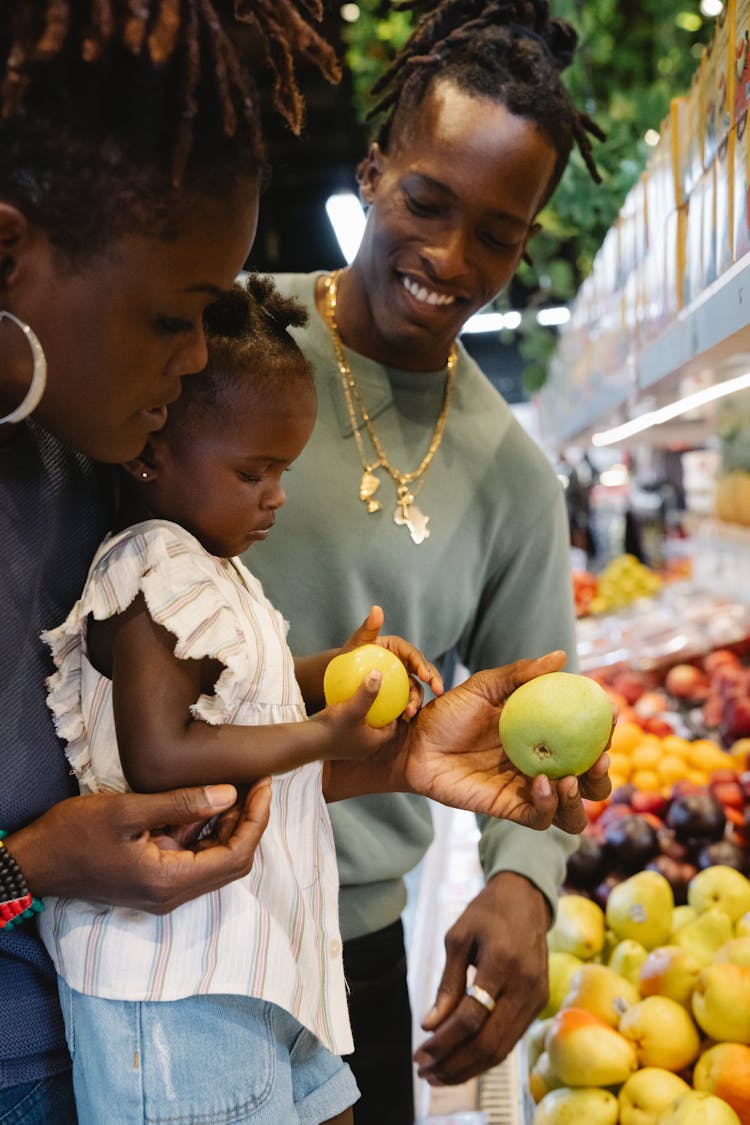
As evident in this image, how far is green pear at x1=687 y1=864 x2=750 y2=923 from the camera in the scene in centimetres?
232

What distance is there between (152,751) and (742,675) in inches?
117

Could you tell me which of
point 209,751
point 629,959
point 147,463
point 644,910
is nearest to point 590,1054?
point 629,959

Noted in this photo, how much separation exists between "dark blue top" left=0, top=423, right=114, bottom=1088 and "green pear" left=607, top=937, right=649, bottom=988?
140 cm

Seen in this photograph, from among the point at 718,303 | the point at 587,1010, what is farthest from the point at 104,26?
the point at 587,1010

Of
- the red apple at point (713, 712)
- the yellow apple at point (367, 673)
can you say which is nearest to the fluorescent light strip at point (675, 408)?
the red apple at point (713, 712)

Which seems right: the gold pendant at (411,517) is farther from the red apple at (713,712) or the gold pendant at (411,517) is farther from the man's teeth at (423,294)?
the red apple at (713,712)

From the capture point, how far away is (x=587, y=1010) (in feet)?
7.00

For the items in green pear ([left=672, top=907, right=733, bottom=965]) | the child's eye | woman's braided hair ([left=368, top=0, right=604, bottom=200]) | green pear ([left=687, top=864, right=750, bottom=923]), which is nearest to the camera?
the child's eye

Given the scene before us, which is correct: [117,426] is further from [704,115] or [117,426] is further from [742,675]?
[742,675]

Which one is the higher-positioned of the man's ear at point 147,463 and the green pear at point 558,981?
the man's ear at point 147,463

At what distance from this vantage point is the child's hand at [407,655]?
1.49 m

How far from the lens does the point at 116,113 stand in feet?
3.13

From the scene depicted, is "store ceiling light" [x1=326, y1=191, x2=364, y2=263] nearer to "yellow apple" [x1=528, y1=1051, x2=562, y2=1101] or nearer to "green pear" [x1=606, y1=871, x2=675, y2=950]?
"green pear" [x1=606, y1=871, x2=675, y2=950]

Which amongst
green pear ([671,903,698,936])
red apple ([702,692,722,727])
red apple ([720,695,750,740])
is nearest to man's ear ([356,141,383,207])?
green pear ([671,903,698,936])
